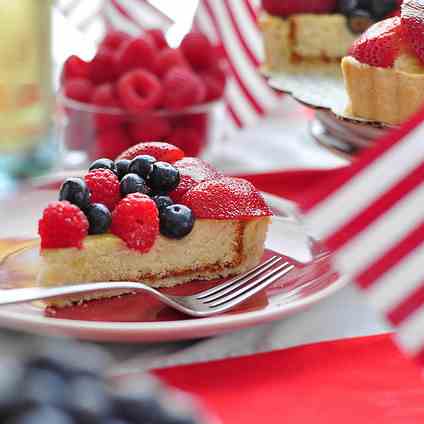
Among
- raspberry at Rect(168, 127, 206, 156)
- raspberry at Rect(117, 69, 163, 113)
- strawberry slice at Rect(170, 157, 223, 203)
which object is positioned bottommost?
raspberry at Rect(168, 127, 206, 156)

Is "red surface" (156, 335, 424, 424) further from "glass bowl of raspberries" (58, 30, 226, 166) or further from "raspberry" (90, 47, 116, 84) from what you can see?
"raspberry" (90, 47, 116, 84)

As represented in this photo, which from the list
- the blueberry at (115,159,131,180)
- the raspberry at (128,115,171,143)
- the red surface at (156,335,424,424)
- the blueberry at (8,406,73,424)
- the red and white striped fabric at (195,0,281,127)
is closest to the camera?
the blueberry at (8,406,73,424)

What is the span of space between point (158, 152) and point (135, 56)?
0.45 meters

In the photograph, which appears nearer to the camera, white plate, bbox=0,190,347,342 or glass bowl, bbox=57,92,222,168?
white plate, bbox=0,190,347,342

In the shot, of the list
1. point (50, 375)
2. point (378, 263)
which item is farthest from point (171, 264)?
point (50, 375)

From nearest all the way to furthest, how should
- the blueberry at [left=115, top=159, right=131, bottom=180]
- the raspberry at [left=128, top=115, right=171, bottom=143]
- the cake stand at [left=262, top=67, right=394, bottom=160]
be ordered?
the blueberry at [left=115, top=159, right=131, bottom=180] → the cake stand at [left=262, top=67, right=394, bottom=160] → the raspberry at [left=128, top=115, right=171, bottom=143]

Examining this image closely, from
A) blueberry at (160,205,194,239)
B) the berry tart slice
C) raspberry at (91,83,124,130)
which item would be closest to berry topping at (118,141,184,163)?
the berry tart slice

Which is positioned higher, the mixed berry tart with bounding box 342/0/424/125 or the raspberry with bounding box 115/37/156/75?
the mixed berry tart with bounding box 342/0/424/125

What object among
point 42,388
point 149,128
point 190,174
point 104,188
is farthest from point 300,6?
point 42,388

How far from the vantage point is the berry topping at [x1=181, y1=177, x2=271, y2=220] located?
1.15 metres

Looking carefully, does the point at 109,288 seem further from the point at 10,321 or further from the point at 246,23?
the point at 246,23

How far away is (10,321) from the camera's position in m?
0.94

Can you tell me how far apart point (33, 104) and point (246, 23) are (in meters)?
0.64

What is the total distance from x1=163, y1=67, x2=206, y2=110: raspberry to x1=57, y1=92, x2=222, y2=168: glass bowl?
2 centimetres
